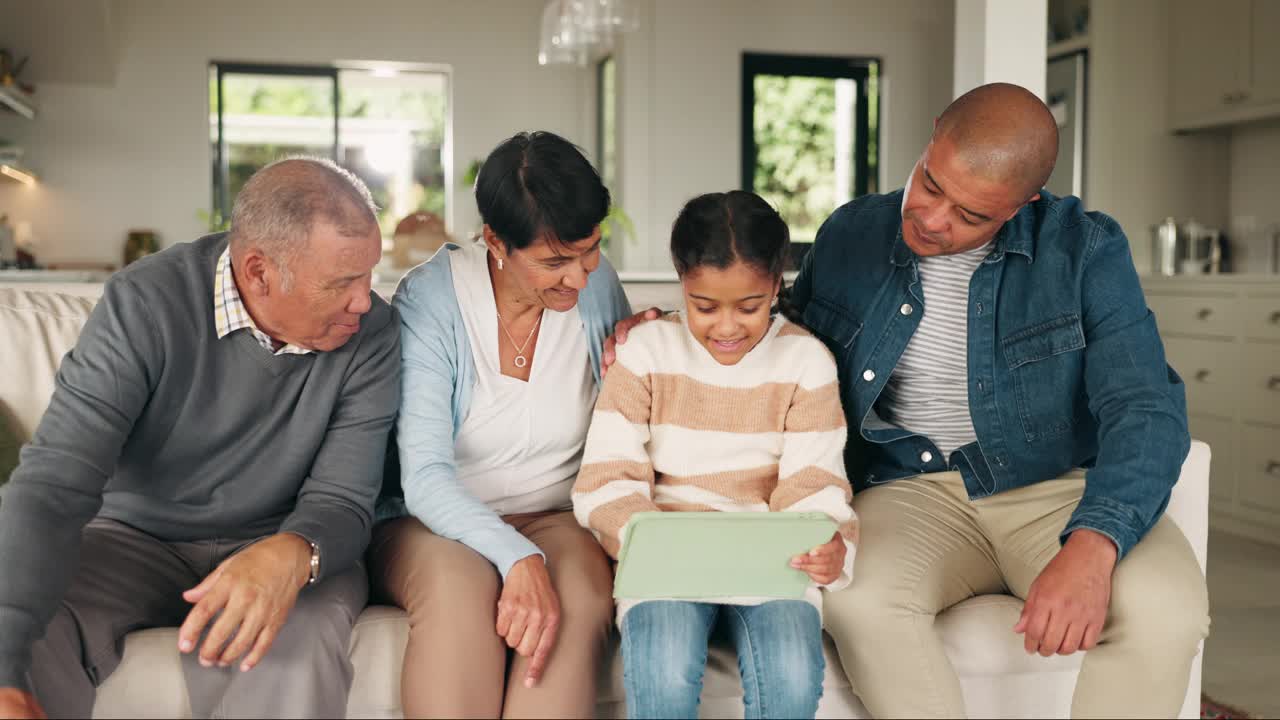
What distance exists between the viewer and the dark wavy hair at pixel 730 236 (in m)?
1.60

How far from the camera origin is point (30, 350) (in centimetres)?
188

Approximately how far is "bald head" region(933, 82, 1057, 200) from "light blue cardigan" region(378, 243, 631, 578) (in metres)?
0.62

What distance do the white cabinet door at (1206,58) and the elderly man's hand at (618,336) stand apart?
13.2 ft

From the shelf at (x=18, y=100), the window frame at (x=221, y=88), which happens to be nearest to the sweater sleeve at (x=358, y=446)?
the shelf at (x=18, y=100)

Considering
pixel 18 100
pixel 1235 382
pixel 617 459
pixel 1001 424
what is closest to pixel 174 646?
pixel 617 459

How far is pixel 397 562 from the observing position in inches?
63.4

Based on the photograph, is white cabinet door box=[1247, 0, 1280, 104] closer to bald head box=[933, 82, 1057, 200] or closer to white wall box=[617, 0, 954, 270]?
white wall box=[617, 0, 954, 270]

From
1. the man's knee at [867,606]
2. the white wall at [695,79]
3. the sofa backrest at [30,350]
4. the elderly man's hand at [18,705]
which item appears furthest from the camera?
the white wall at [695,79]

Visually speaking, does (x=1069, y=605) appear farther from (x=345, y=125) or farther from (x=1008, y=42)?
(x=345, y=125)

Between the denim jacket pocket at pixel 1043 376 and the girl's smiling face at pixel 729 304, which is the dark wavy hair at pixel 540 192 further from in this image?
the denim jacket pocket at pixel 1043 376

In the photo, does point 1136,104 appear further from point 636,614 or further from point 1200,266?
point 636,614

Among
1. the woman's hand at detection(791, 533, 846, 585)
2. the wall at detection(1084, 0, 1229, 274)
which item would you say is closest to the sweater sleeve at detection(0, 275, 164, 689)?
the woman's hand at detection(791, 533, 846, 585)

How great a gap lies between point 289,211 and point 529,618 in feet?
2.07

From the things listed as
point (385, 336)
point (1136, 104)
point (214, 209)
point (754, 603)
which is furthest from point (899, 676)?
point (214, 209)
